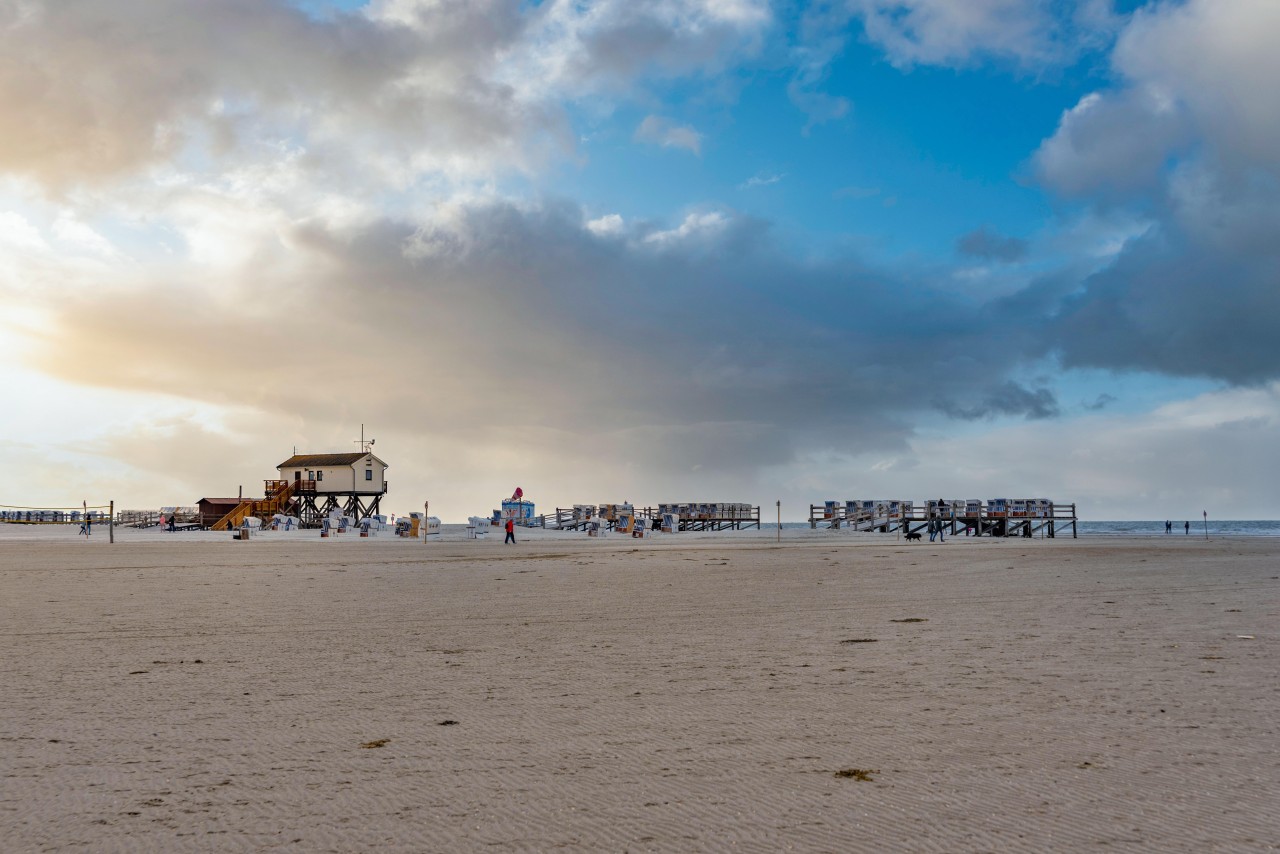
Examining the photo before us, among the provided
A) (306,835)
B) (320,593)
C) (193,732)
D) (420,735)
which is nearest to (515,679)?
(420,735)

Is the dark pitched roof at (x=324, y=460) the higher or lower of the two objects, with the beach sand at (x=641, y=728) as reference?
higher

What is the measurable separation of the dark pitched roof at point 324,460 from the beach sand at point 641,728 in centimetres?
6473

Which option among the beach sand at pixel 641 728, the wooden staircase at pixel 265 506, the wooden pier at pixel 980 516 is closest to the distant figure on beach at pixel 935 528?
the wooden pier at pixel 980 516

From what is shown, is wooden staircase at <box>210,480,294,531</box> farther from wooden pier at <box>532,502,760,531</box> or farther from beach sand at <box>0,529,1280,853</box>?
beach sand at <box>0,529,1280,853</box>

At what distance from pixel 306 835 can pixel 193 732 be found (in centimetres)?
239

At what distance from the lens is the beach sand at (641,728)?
3953 millimetres

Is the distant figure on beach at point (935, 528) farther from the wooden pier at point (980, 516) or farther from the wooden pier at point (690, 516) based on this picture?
the wooden pier at point (690, 516)

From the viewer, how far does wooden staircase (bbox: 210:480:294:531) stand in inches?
2815

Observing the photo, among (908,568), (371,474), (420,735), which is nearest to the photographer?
(420,735)

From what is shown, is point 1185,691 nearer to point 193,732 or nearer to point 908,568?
point 193,732

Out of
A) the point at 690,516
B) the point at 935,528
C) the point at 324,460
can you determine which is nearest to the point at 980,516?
the point at 935,528

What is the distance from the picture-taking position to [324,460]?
77000 millimetres

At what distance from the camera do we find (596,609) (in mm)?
13211

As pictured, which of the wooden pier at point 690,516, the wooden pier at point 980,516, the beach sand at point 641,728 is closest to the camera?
the beach sand at point 641,728
